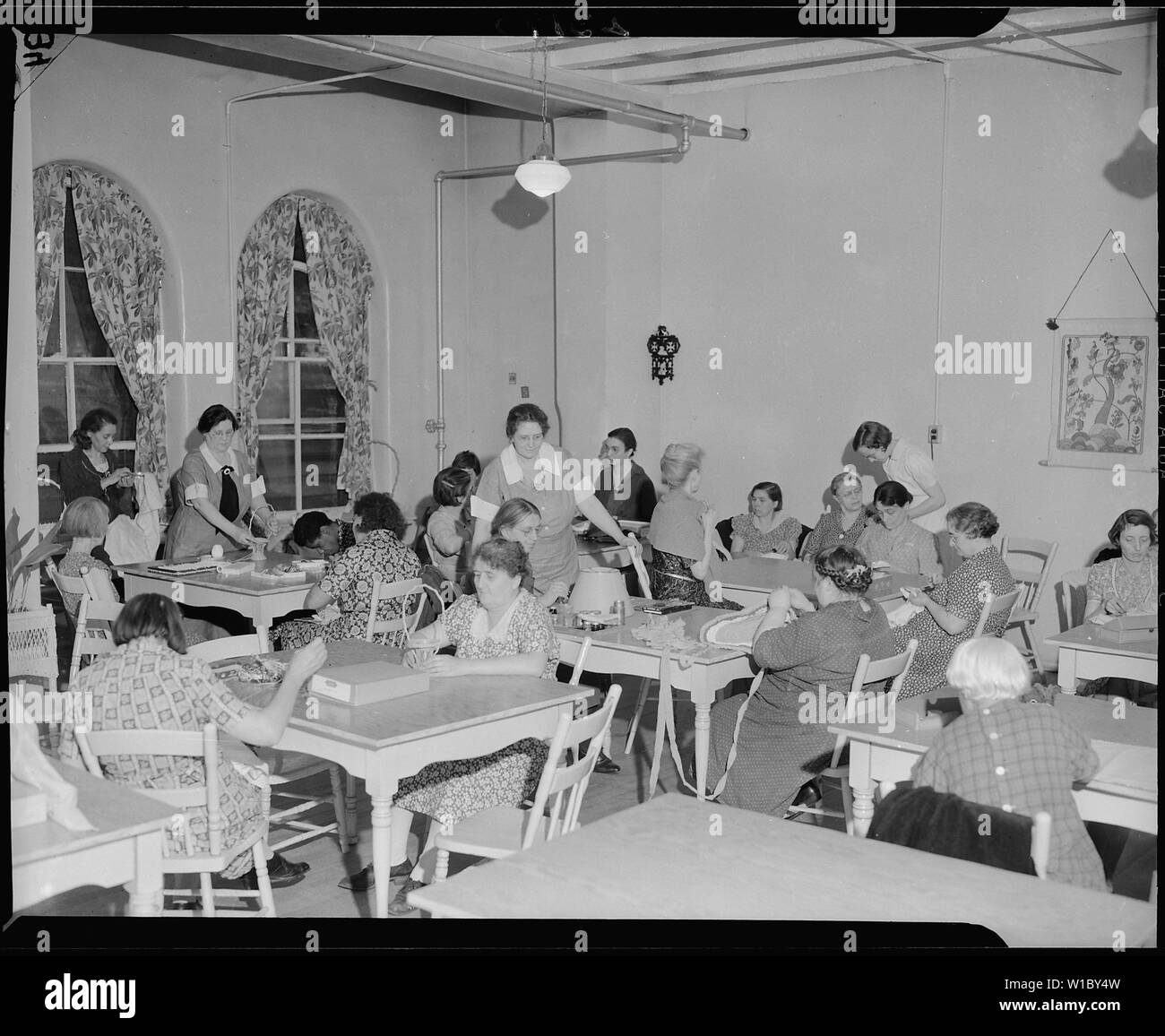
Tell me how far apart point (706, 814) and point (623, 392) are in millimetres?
6385

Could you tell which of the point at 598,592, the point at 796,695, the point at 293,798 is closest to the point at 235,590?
the point at 293,798

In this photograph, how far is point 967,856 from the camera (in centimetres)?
302

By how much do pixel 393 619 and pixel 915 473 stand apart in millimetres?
3476

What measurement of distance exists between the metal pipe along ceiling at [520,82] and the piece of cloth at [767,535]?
2.78 metres

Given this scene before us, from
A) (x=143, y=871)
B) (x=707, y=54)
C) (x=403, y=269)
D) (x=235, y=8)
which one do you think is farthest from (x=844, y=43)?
(x=143, y=871)

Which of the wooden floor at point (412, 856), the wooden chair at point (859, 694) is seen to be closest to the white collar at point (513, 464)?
the wooden floor at point (412, 856)

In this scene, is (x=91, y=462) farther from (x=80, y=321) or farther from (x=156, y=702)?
(x=156, y=702)

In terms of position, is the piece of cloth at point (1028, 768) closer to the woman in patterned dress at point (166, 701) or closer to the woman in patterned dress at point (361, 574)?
the woman in patterned dress at point (166, 701)

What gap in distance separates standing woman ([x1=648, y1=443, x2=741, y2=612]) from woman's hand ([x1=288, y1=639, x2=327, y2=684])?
262cm

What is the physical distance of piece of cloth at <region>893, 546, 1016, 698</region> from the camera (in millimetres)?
5309

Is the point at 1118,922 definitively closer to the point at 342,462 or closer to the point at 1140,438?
the point at 1140,438

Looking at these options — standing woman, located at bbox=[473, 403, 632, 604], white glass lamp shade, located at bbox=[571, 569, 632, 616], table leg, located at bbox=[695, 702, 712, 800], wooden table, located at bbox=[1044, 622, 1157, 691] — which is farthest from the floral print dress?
wooden table, located at bbox=[1044, 622, 1157, 691]

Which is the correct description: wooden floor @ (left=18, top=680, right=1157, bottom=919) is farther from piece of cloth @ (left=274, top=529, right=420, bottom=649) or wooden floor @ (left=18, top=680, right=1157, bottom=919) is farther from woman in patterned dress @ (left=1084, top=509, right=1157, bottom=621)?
woman in patterned dress @ (left=1084, top=509, right=1157, bottom=621)

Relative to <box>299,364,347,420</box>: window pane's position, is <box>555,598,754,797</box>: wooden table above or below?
below
